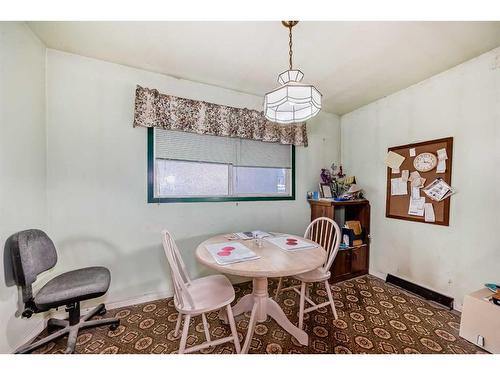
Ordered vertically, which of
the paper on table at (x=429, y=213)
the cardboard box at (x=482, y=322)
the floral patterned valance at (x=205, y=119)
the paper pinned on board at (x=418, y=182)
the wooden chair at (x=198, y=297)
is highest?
the floral patterned valance at (x=205, y=119)

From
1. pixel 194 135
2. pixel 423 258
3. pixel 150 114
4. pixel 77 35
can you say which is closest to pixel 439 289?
pixel 423 258

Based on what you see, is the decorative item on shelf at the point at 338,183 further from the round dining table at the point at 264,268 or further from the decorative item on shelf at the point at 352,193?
the round dining table at the point at 264,268

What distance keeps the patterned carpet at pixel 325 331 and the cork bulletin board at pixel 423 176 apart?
0.88 m

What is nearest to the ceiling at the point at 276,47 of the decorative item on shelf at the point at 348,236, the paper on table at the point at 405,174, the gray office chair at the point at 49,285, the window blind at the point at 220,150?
the window blind at the point at 220,150

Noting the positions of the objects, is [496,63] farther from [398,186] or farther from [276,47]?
[276,47]

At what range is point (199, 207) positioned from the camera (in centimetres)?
225

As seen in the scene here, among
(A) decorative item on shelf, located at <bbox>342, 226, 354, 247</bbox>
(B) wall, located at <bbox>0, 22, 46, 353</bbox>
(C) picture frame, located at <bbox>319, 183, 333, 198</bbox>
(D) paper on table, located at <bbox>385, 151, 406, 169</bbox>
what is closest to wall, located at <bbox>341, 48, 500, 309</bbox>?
(D) paper on table, located at <bbox>385, 151, 406, 169</bbox>

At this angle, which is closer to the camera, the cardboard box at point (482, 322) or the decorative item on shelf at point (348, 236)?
the cardboard box at point (482, 322)

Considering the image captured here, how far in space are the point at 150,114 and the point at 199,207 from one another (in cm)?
108

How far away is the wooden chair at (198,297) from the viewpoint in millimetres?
1189

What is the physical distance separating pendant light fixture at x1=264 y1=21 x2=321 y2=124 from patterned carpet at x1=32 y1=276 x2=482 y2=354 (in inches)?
67.2

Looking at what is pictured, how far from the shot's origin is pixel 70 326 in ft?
4.82

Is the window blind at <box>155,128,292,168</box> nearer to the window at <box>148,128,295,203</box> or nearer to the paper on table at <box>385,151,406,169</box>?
the window at <box>148,128,295,203</box>
